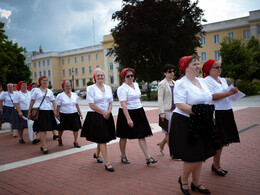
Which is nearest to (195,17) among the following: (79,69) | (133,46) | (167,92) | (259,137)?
(133,46)

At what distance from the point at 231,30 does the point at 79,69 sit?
148 feet

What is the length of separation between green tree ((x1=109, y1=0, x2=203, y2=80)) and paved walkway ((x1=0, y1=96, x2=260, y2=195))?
705 inches

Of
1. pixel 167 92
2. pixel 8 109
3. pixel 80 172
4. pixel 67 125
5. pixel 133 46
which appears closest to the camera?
pixel 80 172

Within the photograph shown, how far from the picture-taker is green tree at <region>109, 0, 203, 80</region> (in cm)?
2303

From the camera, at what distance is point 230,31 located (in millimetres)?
47312

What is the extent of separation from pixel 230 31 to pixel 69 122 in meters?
47.5

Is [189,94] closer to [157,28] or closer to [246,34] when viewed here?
[157,28]

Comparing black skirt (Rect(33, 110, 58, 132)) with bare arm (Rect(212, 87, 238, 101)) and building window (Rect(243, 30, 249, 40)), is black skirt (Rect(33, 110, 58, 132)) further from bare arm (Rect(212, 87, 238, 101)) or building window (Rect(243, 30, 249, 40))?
building window (Rect(243, 30, 249, 40))

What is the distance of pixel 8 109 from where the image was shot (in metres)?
9.99

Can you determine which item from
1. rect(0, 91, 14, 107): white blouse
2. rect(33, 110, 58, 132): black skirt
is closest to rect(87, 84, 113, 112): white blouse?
rect(33, 110, 58, 132): black skirt

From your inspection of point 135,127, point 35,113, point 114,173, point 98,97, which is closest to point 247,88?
point 135,127

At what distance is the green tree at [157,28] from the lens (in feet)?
75.6

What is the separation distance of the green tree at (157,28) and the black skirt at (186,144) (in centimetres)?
2031

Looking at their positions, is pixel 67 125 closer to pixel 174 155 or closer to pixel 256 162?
pixel 174 155
